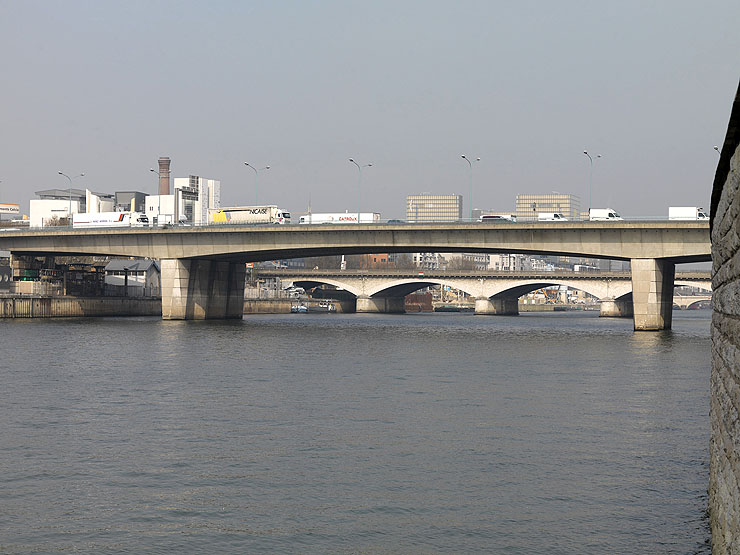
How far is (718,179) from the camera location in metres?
14.4

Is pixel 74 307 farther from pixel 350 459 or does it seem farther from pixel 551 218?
pixel 350 459

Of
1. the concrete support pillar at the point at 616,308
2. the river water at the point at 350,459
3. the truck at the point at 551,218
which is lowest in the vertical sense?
the river water at the point at 350,459

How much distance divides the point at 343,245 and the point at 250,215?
30.7m

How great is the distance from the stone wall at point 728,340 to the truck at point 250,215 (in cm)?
9617

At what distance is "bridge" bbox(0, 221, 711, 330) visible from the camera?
8488 centimetres

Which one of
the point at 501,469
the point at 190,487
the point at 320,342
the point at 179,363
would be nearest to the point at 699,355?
the point at 320,342

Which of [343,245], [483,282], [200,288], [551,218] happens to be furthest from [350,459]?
[483,282]

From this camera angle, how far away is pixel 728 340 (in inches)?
517

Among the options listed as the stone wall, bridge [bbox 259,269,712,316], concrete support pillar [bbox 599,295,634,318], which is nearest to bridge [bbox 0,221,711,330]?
the stone wall

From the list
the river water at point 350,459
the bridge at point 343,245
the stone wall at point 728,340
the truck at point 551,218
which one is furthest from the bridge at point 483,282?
the stone wall at point 728,340

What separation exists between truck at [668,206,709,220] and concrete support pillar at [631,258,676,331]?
448 centimetres

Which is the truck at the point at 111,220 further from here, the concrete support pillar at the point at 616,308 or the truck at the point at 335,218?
the concrete support pillar at the point at 616,308

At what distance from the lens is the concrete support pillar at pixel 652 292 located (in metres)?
84.9

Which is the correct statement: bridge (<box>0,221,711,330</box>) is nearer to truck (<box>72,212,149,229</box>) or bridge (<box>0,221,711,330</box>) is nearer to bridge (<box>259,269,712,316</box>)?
truck (<box>72,212,149,229</box>)
